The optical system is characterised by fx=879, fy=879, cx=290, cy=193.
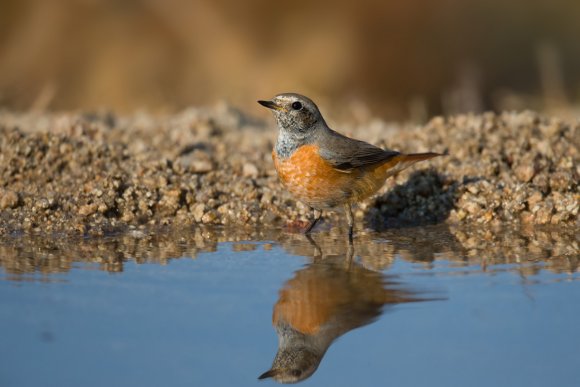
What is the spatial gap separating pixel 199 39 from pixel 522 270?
389 inches

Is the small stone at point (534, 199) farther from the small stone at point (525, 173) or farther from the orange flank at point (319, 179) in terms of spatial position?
the orange flank at point (319, 179)

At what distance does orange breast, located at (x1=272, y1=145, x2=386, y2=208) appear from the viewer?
22.0 ft

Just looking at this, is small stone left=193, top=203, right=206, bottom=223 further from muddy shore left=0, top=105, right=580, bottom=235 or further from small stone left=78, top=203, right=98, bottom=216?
small stone left=78, top=203, right=98, bottom=216

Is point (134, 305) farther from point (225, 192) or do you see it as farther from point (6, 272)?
point (225, 192)

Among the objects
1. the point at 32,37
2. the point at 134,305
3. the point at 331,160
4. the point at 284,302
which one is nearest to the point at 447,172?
the point at 331,160

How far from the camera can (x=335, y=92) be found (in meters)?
14.0

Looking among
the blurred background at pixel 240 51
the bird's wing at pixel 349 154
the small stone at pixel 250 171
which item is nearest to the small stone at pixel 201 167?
the small stone at pixel 250 171

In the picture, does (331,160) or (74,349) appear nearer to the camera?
(74,349)

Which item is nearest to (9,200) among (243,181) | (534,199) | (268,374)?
(243,181)

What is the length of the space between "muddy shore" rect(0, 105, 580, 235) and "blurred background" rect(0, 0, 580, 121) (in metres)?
4.98

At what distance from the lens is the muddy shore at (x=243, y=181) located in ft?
23.2

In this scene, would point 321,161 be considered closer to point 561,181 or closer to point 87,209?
point 87,209

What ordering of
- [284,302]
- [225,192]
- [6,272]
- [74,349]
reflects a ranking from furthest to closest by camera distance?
[225,192] < [6,272] < [284,302] < [74,349]

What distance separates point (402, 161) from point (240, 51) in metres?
7.58
